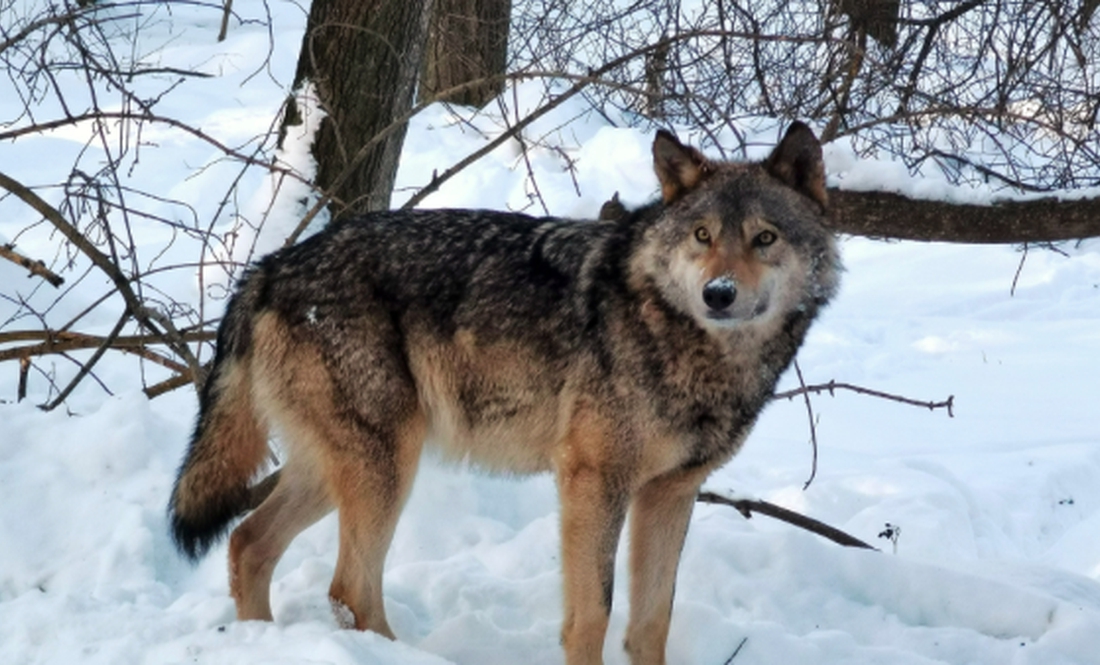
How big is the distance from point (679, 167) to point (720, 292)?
647 millimetres

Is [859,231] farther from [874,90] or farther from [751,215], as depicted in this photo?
[751,215]

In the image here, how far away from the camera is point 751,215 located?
4.26 meters

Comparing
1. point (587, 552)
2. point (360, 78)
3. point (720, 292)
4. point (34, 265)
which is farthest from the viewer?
point (360, 78)

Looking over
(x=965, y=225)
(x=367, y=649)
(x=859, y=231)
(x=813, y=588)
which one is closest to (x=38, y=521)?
(x=367, y=649)

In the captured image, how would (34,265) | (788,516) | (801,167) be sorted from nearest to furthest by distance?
(801,167) < (34,265) < (788,516)

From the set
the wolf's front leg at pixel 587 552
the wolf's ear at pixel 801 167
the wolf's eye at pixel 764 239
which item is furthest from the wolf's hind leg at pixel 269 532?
the wolf's ear at pixel 801 167

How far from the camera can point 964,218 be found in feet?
17.1

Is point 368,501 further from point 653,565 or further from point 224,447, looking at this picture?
point 653,565

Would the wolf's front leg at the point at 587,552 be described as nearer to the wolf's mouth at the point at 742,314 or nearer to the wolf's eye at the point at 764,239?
the wolf's mouth at the point at 742,314

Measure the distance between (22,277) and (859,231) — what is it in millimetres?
5654

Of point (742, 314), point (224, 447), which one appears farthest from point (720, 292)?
point (224, 447)

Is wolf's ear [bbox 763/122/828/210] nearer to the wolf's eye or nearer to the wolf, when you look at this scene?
the wolf

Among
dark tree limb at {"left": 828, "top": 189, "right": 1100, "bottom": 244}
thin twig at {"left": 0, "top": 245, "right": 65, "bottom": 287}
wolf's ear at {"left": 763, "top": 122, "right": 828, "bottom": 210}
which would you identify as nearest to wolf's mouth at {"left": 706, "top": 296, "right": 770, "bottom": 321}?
wolf's ear at {"left": 763, "top": 122, "right": 828, "bottom": 210}

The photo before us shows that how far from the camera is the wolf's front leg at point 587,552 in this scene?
4.36 metres
